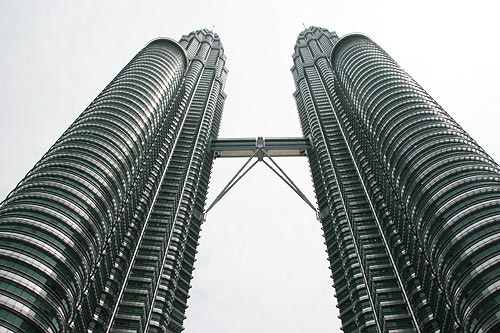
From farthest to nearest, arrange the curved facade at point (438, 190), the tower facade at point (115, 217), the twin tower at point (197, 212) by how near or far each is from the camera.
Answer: the twin tower at point (197, 212), the tower facade at point (115, 217), the curved facade at point (438, 190)

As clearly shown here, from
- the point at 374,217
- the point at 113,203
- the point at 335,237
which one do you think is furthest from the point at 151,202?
the point at 374,217

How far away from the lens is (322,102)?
159 metres

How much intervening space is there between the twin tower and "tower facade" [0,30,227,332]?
0.29 m

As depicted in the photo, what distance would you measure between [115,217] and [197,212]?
138 feet

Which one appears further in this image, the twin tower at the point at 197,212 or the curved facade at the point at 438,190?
the twin tower at the point at 197,212

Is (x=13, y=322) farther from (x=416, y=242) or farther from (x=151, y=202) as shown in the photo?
(x=416, y=242)

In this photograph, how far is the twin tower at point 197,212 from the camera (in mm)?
61375

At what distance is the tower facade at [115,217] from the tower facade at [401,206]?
37332 mm

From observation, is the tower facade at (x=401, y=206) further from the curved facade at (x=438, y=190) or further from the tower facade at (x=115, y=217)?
the tower facade at (x=115, y=217)

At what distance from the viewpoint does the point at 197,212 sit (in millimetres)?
121375

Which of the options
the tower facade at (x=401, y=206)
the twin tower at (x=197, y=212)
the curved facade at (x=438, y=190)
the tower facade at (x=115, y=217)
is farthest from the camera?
the tower facade at (x=401, y=206)

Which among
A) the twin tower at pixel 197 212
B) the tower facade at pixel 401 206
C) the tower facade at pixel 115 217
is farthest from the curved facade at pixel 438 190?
the tower facade at pixel 115 217

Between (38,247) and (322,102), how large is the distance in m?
116

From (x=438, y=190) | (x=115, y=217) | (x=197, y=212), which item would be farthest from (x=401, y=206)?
(x=197, y=212)
